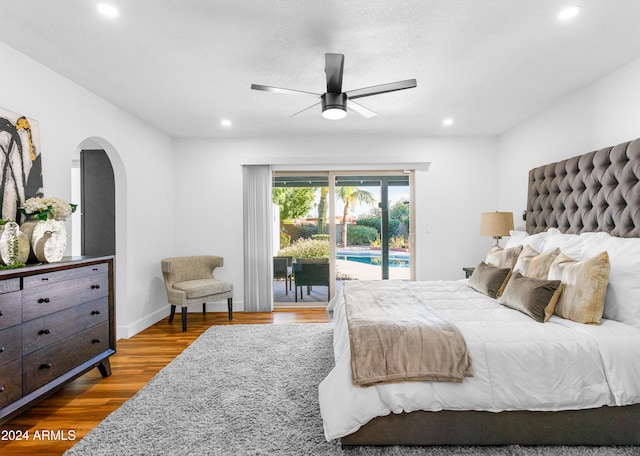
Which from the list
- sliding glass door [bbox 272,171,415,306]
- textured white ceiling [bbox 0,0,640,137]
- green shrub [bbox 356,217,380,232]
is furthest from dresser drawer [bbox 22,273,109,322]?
green shrub [bbox 356,217,380,232]

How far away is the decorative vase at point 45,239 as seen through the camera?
232 centimetres

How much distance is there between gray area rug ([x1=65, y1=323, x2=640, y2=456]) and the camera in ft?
5.92

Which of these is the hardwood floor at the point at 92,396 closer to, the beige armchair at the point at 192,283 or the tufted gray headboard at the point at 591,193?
the beige armchair at the point at 192,283

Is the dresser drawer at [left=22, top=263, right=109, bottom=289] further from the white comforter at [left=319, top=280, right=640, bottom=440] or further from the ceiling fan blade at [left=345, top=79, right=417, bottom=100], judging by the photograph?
the ceiling fan blade at [left=345, top=79, right=417, bottom=100]

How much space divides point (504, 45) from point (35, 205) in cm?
353

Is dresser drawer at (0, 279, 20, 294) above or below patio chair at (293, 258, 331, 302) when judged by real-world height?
above

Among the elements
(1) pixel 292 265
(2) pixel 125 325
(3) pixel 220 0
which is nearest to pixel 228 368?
(2) pixel 125 325

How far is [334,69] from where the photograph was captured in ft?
7.50


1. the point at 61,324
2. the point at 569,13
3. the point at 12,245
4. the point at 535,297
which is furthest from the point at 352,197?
the point at 12,245

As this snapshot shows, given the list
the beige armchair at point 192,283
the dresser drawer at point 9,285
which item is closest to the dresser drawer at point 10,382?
the dresser drawer at point 9,285

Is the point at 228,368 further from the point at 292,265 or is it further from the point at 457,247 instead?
the point at 457,247

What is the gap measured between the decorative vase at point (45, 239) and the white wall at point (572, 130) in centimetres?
441

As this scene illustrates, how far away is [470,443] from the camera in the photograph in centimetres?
181

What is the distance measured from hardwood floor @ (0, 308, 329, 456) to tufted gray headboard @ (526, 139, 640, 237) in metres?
3.92
